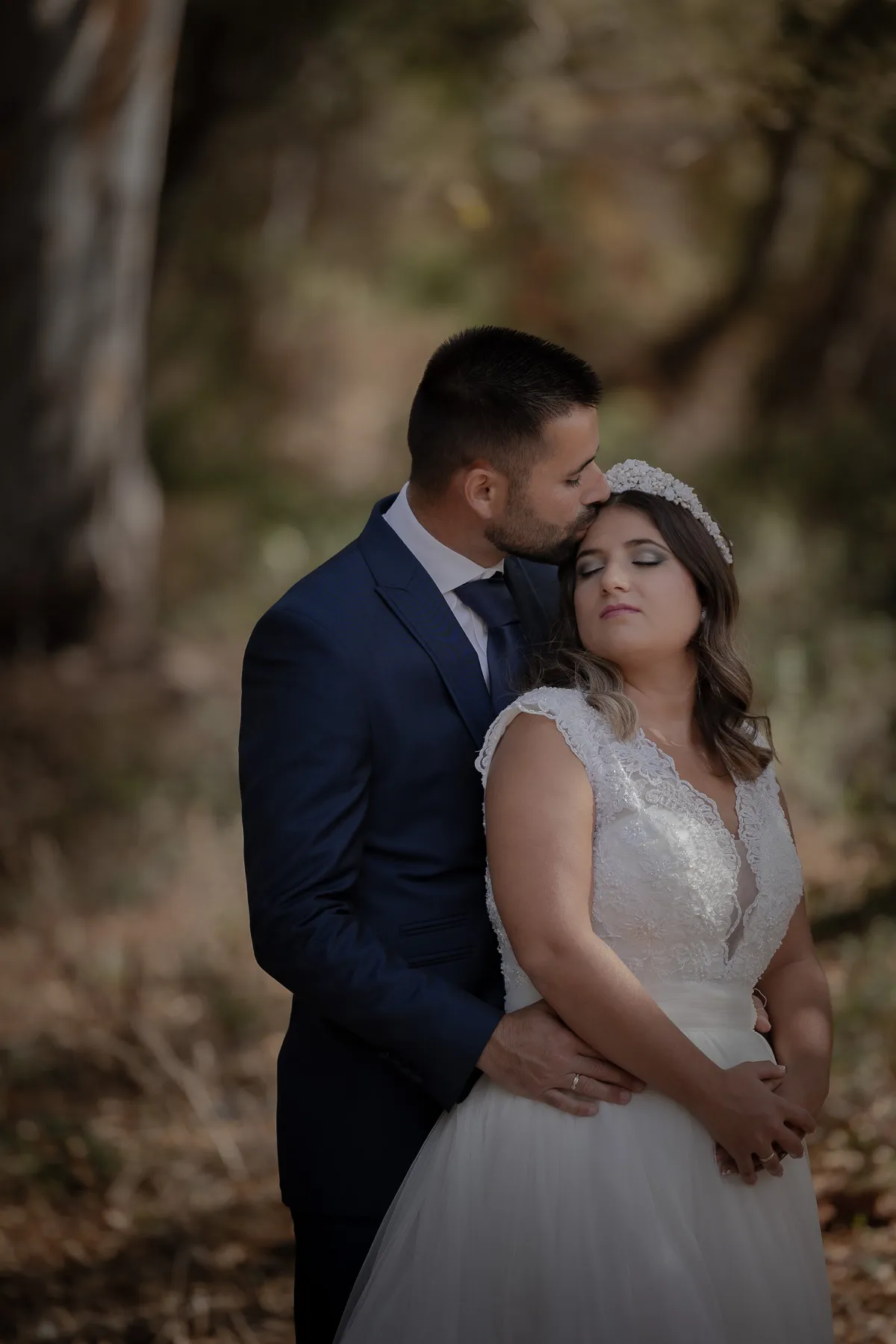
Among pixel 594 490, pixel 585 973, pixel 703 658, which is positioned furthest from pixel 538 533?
pixel 585 973

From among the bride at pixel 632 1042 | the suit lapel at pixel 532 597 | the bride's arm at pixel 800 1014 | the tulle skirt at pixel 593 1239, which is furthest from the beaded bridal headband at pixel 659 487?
the tulle skirt at pixel 593 1239

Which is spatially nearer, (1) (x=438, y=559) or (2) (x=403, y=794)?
(2) (x=403, y=794)

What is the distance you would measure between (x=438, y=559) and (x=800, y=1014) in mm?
1041

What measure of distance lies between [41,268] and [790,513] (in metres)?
4.73

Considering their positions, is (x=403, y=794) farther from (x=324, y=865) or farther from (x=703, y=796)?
(x=703, y=796)

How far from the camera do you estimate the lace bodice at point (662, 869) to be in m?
2.36

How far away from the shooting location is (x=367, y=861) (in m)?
2.53

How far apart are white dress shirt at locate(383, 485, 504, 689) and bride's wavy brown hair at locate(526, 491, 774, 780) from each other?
14cm

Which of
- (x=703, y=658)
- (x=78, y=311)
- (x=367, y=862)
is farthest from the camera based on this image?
(x=78, y=311)

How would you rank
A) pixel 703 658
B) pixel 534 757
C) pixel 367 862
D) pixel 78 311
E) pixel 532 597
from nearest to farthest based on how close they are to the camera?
pixel 534 757 → pixel 367 862 → pixel 703 658 → pixel 532 597 → pixel 78 311

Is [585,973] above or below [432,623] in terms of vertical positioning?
below

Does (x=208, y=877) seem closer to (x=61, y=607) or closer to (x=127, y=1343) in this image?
(x=61, y=607)

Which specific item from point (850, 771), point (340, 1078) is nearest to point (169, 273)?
point (850, 771)

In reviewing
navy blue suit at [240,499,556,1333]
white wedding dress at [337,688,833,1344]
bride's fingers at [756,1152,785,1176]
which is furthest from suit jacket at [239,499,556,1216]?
bride's fingers at [756,1152,785,1176]
